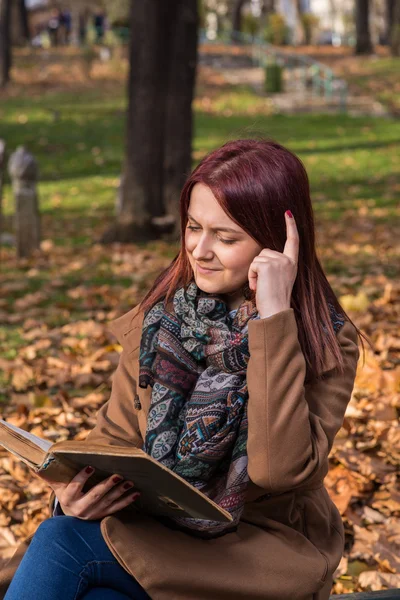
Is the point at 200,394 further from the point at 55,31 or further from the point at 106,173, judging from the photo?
the point at 55,31

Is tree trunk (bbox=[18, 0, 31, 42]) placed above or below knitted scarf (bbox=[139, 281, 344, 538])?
below

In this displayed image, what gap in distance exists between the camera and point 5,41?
24312mm

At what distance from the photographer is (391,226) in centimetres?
1007

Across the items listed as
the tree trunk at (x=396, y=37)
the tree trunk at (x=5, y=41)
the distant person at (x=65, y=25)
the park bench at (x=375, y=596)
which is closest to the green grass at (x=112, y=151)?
the tree trunk at (x=5, y=41)

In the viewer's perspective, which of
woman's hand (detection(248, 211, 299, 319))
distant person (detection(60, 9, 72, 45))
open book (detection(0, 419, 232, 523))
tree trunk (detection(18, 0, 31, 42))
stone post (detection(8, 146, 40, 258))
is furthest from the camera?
distant person (detection(60, 9, 72, 45))

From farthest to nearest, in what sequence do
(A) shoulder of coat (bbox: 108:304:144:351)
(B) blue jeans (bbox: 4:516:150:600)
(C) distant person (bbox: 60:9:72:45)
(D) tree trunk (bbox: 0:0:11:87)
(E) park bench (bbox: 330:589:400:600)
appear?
(C) distant person (bbox: 60:9:72:45) → (D) tree trunk (bbox: 0:0:11:87) → (E) park bench (bbox: 330:589:400:600) → (A) shoulder of coat (bbox: 108:304:144:351) → (B) blue jeans (bbox: 4:516:150:600)

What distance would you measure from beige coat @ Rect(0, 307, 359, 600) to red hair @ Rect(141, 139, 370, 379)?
81 mm

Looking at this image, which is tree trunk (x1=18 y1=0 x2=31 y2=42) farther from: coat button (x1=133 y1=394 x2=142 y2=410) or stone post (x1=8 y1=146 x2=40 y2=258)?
coat button (x1=133 y1=394 x2=142 y2=410)

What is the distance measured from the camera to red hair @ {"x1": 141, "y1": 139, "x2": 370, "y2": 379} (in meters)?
2.27

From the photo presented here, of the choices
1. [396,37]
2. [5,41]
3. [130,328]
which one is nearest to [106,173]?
[5,41]

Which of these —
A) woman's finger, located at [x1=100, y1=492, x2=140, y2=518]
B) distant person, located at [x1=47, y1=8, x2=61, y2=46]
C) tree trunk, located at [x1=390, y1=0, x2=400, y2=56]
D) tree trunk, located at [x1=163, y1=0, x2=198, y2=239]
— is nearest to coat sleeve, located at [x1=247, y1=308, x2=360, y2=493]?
woman's finger, located at [x1=100, y1=492, x2=140, y2=518]

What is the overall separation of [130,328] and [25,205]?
276 inches

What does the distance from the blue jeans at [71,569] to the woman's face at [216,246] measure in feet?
2.28

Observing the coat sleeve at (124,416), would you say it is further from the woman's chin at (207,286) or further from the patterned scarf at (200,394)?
Answer: the woman's chin at (207,286)
